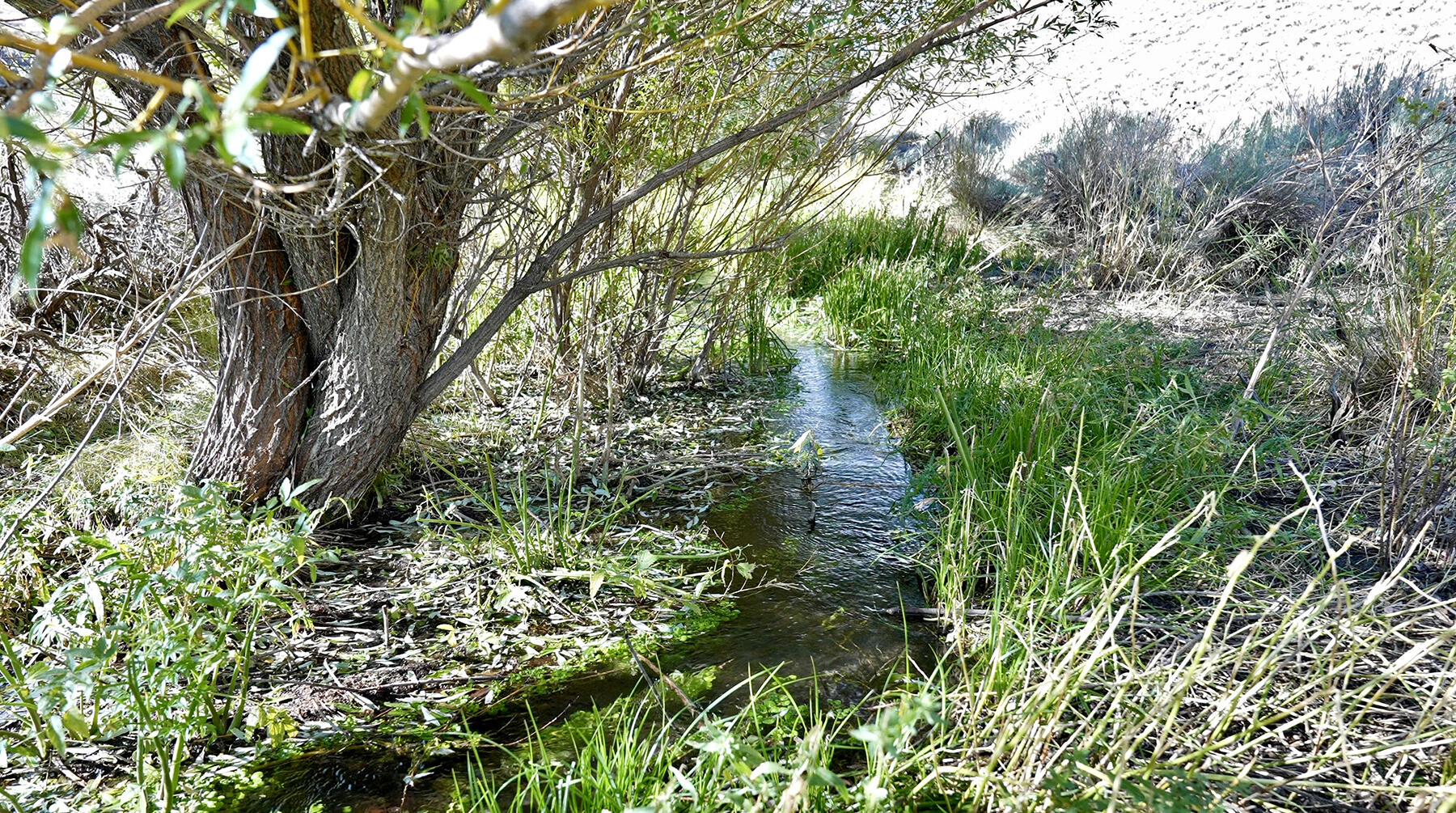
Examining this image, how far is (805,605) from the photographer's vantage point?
8.62 feet

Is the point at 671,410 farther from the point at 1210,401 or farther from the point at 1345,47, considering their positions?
the point at 1345,47

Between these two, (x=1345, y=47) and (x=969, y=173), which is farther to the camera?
(x=1345, y=47)

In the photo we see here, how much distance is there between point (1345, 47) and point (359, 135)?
12.2 m

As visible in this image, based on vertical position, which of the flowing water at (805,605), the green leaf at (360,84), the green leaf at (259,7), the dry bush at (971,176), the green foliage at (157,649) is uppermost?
the dry bush at (971,176)

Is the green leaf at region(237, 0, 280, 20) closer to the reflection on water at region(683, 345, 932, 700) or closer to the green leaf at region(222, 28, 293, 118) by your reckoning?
the green leaf at region(222, 28, 293, 118)

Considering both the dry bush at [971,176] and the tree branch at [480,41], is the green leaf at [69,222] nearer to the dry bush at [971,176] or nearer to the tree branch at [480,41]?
the tree branch at [480,41]

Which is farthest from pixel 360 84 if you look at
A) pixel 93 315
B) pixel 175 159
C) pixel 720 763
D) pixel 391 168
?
pixel 93 315

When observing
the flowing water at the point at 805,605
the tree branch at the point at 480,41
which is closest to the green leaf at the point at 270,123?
the tree branch at the point at 480,41

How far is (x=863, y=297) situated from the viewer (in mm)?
6180

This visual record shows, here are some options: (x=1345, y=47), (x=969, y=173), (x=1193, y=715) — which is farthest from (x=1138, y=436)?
(x=1345, y=47)

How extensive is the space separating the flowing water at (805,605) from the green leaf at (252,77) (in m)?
1.55

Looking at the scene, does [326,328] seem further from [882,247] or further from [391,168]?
[882,247]

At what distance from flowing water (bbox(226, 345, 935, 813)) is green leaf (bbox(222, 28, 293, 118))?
1.55 meters

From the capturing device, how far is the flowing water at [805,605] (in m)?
1.86
